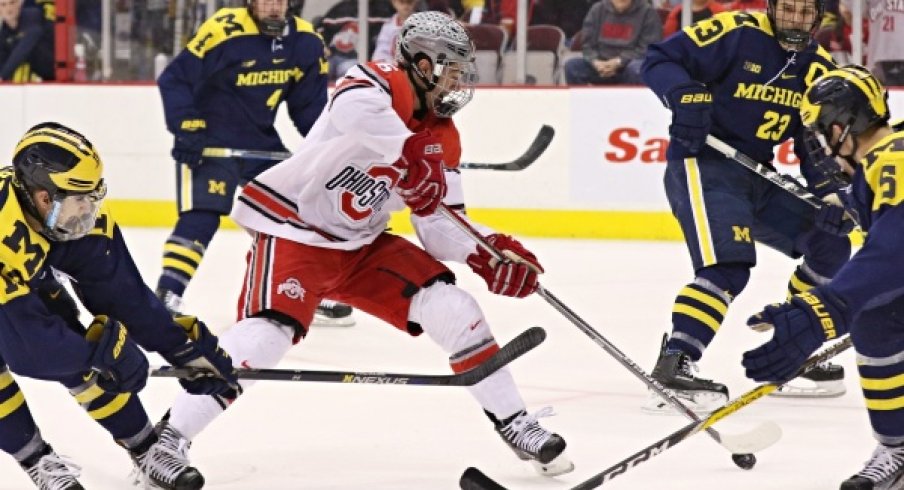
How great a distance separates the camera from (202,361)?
2916 millimetres

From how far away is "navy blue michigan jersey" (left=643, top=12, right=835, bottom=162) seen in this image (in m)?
4.07

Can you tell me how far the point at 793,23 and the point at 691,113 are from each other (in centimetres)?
37

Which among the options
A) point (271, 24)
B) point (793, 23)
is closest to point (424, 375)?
point (793, 23)

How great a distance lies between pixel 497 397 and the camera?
3199mm

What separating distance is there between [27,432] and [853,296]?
144 cm

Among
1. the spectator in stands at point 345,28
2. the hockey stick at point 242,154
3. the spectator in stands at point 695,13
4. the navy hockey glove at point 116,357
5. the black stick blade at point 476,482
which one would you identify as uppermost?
the navy hockey glove at point 116,357

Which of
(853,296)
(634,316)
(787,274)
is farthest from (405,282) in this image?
(787,274)

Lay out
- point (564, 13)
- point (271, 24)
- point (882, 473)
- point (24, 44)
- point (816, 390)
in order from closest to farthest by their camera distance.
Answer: point (882, 473) < point (816, 390) < point (271, 24) < point (564, 13) < point (24, 44)

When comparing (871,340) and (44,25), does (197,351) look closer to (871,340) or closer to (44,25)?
(871,340)

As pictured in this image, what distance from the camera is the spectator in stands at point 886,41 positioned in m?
7.04

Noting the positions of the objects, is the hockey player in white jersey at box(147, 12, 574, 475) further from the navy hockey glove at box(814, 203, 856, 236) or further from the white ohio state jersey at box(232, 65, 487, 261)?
the navy hockey glove at box(814, 203, 856, 236)

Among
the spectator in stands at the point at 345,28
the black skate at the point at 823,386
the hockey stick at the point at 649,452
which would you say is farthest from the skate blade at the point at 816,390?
the spectator in stands at the point at 345,28

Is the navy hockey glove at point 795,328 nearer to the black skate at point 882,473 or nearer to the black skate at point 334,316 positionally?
the black skate at point 882,473

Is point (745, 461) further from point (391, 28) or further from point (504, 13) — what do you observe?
point (391, 28)
